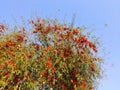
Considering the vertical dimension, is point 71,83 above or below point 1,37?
below

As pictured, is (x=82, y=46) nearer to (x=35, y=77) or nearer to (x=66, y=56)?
(x=66, y=56)

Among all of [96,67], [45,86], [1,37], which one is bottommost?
[45,86]

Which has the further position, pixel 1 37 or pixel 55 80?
pixel 1 37

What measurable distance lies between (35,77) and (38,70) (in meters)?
0.30

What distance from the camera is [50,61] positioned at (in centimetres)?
1605

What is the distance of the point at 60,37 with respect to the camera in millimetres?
16625

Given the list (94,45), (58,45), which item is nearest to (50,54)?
(58,45)

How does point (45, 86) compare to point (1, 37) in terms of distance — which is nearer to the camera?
point (45, 86)

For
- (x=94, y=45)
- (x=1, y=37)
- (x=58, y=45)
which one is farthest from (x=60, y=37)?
(x=1, y=37)

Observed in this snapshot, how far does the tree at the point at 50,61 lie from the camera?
16.0m

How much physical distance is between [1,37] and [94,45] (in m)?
4.03

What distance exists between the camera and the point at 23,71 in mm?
16062

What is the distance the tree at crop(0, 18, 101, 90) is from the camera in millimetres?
15984

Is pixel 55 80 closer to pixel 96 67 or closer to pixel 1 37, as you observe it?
pixel 96 67
